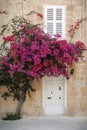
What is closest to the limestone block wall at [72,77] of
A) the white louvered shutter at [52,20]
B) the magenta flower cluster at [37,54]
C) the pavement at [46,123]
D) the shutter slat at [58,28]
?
the white louvered shutter at [52,20]

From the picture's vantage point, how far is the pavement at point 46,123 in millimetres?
12800

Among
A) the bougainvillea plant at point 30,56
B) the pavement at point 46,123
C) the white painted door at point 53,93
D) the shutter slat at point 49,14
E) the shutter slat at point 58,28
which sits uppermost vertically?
the shutter slat at point 49,14

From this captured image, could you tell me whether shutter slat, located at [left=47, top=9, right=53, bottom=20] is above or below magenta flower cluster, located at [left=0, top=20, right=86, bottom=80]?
above

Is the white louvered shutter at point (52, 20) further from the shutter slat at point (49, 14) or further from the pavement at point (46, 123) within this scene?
the pavement at point (46, 123)

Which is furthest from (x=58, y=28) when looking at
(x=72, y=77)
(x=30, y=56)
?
(x=72, y=77)

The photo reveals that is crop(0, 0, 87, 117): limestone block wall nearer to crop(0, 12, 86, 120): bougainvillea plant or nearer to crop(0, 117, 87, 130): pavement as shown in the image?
crop(0, 12, 86, 120): bougainvillea plant

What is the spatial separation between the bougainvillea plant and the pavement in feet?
2.54

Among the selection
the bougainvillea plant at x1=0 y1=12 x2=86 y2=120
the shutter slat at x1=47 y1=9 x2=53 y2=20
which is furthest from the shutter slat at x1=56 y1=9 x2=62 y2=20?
the bougainvillea plant at x1=0 y1=12 x2=86 y2=120

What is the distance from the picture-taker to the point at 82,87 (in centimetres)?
1469

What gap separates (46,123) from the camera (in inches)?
532

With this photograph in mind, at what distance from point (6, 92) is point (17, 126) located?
6.07ft

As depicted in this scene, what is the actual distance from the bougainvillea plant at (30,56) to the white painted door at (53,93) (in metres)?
0.56

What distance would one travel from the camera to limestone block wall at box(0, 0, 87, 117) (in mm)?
14555

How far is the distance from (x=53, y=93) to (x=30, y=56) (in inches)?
71.9
